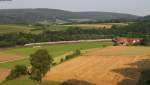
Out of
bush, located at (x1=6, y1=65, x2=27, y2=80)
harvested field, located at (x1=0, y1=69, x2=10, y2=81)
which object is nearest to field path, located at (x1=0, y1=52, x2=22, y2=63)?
harvested field, located at (x1=0, y1=69, x2=10, y2=81)

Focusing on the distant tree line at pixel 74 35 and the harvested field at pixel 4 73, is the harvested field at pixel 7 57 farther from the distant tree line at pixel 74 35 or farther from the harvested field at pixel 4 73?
the distant tree line at pixel 74 35

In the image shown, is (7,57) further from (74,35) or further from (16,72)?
(74,35)

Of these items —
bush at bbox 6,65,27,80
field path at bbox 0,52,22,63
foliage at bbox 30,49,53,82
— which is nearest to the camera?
foliage at bbox 30,49,53,82

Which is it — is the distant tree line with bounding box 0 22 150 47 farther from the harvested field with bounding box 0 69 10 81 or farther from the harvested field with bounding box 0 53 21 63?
the harvested field with bounding box 0 69 10 81

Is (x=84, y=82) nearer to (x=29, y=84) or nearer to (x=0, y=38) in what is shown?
(x=29, y=84)

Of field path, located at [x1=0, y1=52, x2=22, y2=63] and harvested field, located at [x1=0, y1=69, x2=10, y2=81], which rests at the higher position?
harvested field, located at [x1=0, y1=69, x2=10, y2=81]

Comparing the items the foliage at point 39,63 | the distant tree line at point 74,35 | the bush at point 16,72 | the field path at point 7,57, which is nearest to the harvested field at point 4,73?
the bush at point 16,72

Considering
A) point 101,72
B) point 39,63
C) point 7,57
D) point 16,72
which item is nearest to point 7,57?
point 7,57

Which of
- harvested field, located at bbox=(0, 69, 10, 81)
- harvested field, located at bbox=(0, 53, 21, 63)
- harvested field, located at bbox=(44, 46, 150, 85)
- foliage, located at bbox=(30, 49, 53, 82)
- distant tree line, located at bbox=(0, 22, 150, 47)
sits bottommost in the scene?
distant tree line, located at bbox=(0, 22, 150, 47)
